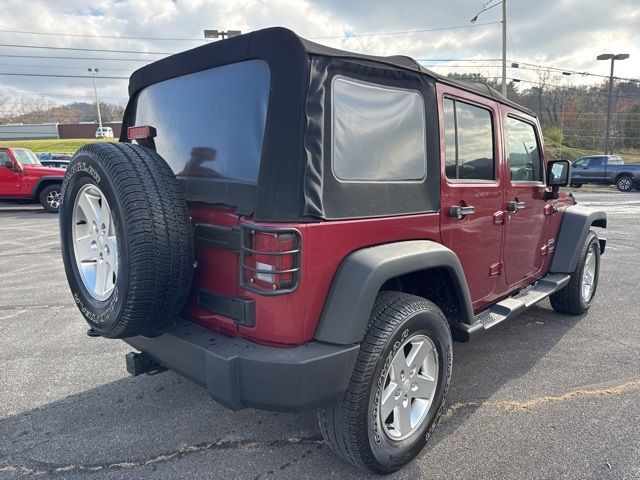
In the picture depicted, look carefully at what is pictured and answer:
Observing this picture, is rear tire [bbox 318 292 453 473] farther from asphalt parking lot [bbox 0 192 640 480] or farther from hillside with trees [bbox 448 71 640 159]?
hillside with trees [bbox 448 71 640 159]

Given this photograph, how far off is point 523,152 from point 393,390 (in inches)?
96.4

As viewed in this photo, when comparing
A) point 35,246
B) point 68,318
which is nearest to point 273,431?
point 68,318

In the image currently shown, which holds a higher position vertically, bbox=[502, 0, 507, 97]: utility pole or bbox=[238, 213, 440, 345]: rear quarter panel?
bbox=[502, 0, 507, 97]: utility pole

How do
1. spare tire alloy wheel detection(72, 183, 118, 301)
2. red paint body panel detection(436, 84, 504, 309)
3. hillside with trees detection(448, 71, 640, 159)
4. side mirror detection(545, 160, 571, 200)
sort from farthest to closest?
1. hillside with trees detection(448, 71, 640, 159)
2. side mirror detection(545, 160, 571, 200)
3. red paint body panel detection(436, 84, 504, 309)
4. spare tire alloy wheel detection(72, 183, 118, 301)

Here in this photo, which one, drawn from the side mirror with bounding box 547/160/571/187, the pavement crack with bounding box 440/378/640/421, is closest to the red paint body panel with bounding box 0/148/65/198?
the side mirror with bounding box 547/160/571/187

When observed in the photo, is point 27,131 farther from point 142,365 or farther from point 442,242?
point 442,242

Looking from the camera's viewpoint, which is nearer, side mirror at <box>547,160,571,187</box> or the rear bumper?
the rear bumper

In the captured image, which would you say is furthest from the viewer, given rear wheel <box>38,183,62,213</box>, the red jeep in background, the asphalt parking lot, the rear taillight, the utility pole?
the utility pole

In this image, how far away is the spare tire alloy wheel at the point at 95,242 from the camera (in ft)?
7.24

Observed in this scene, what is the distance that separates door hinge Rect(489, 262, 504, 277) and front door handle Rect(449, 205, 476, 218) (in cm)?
57

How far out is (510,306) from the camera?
329cm

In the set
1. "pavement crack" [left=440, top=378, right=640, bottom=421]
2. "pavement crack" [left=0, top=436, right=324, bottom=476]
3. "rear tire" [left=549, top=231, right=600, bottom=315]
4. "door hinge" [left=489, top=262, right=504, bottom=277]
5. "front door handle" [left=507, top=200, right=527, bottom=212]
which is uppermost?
"front door handle" [left=507, top=200, right=527, bottom=212]

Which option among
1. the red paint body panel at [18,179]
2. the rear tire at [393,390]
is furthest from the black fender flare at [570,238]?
the red paint body panel at [18,179]

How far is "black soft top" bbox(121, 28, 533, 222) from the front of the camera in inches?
75.2
